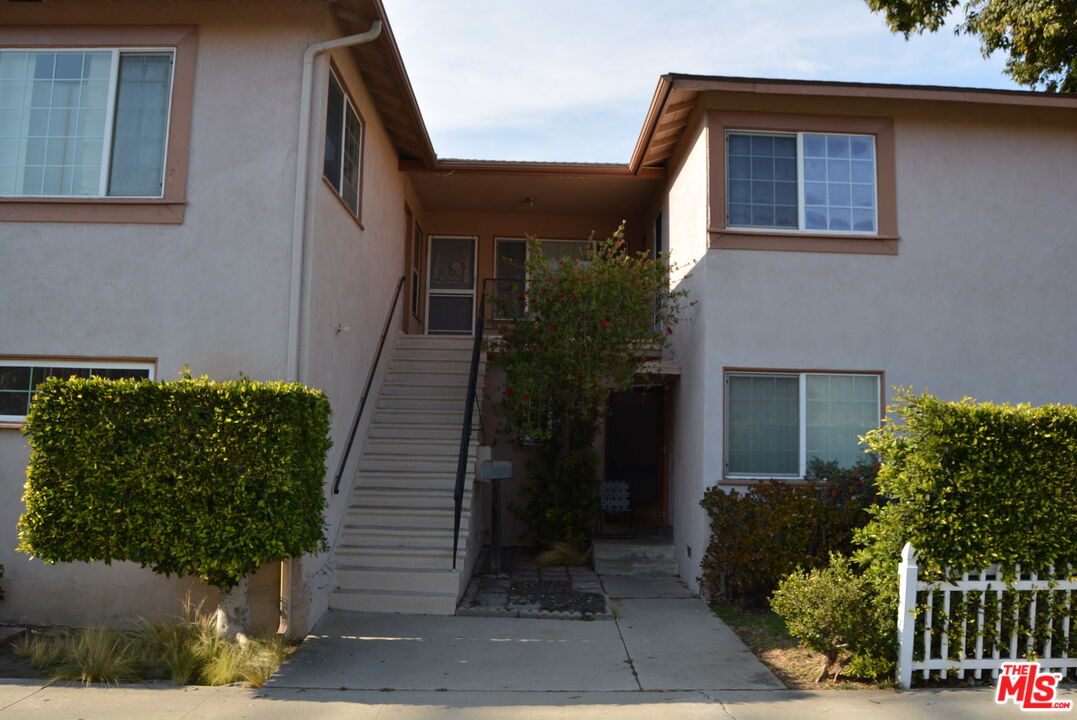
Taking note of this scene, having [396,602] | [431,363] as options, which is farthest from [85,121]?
[396,602]

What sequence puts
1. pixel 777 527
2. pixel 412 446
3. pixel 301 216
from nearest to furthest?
pixel 301 216
pixel 777 527
pixel 412 446

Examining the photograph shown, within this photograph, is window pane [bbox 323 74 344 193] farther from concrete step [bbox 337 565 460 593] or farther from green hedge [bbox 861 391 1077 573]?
green hedge [bbox 861 391 1077 573]

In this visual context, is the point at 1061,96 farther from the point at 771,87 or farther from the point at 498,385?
the point at 498,385

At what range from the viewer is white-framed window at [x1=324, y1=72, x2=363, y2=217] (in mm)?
8137

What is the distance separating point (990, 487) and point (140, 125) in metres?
8.10

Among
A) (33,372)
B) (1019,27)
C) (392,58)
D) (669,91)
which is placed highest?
(1019,27)

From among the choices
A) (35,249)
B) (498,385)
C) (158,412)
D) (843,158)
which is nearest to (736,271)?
(843,158)

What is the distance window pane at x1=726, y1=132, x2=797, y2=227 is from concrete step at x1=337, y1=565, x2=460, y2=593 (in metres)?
5.12

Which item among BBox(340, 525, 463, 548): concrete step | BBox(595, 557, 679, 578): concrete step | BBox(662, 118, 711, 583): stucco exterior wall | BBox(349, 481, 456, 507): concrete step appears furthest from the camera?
BBox(595, 557, 679, 578): concrete step

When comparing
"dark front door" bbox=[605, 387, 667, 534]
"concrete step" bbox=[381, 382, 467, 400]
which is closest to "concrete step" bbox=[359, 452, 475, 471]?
"concrete step" bbox=[381, 382, 467, 400]

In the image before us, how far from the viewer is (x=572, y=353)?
924 cm

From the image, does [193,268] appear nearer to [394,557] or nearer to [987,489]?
[394,557]

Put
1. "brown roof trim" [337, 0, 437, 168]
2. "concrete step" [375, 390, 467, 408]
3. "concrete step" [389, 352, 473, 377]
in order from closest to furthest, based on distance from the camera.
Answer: "brown roof trim" [337, 0, 437, 168] → "concrete step" [375, 390, 467, 408] → "concrete step" [389, 352, 473, 377]

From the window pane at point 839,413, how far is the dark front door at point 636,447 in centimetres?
405
